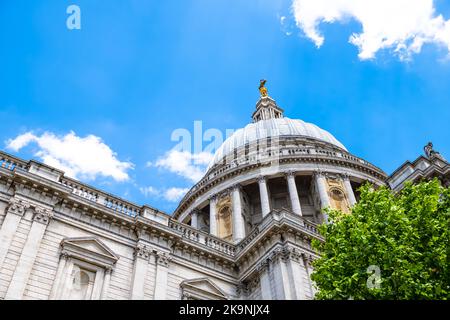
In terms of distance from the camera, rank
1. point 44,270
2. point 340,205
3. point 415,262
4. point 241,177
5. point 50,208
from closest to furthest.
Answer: point 415,262, point 44,270, point 50,208, point 340,205, point 241,177

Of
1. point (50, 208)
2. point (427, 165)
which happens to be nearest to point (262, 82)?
point (427, 165)

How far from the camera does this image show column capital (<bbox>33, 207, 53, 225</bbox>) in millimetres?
17281

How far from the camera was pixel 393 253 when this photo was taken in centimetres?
1183

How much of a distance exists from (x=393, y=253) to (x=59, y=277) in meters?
12.3

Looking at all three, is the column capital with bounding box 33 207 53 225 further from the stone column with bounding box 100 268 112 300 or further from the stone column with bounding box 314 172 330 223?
the stone column with bounding box 314 172 330 223

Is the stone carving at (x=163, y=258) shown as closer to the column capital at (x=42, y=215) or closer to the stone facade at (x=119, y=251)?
the stone facade at (x=119, y=251)

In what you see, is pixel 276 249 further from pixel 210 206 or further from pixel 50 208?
pixel 210 206

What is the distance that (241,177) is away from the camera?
3997cm

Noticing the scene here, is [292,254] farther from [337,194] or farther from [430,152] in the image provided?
[337,194]

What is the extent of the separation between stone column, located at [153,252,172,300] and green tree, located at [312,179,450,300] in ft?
24.9

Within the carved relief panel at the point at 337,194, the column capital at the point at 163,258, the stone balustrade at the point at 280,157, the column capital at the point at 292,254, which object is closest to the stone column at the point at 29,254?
the column capital at the point at 163,258

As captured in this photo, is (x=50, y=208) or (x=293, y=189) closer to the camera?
(x=50, y=208)

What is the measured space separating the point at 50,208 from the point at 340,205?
2564 cm
